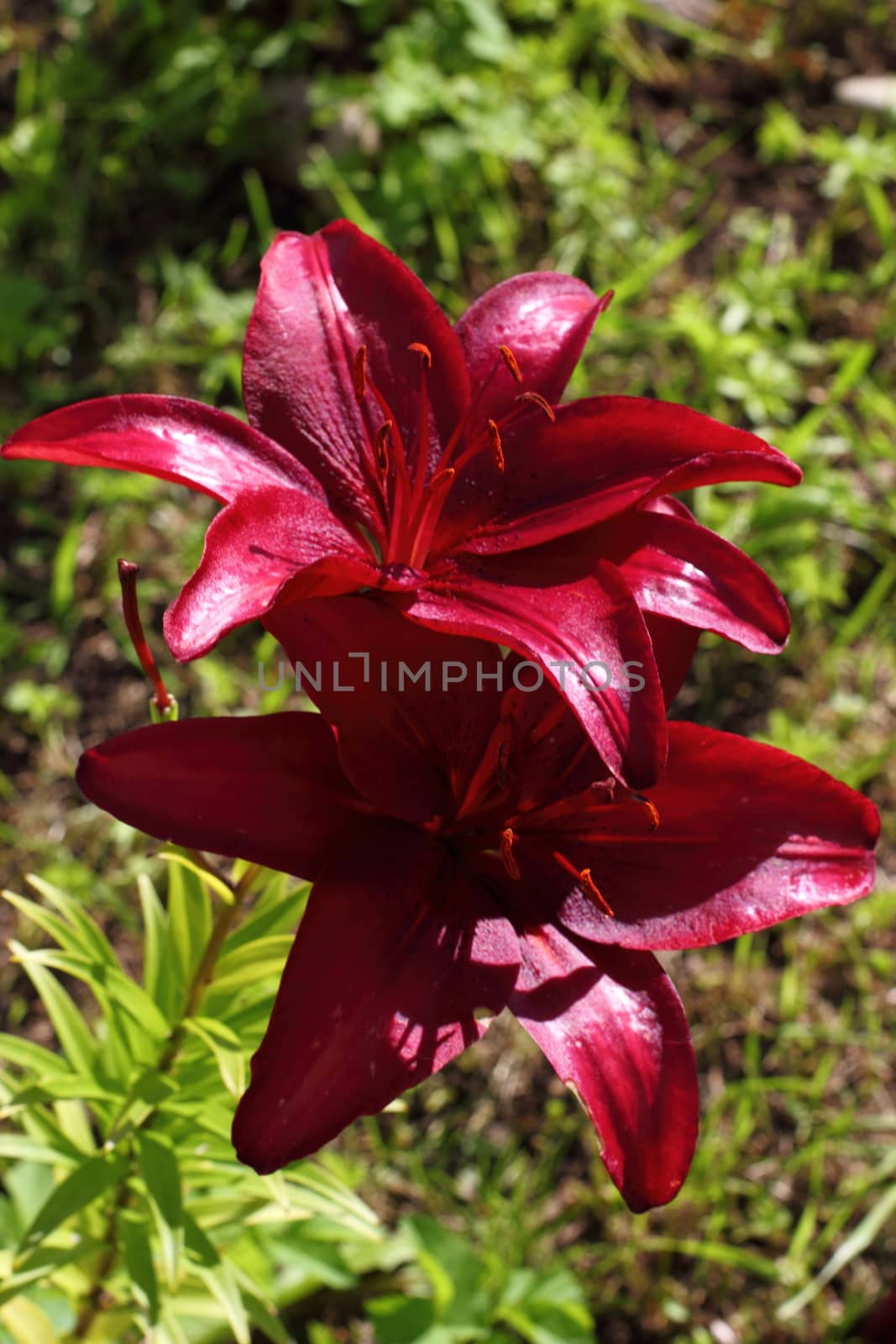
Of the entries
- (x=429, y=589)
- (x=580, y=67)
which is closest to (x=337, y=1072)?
(x=429, y=589)

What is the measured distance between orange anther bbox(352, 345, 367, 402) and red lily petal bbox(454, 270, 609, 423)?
4.0 inches

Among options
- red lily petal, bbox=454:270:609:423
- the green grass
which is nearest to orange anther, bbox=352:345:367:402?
red lily petal, bbox=454:270:609:423

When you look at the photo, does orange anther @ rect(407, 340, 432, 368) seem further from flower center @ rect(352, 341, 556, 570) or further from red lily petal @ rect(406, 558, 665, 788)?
red lily petal @ rect(406, 558, 665, 788)

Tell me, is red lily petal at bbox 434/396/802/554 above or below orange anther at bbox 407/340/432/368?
below

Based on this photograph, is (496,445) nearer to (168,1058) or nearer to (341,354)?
(341,354)

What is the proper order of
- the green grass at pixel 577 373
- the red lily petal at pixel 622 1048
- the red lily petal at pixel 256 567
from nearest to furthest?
1. the red lily petal at pixel 256 567
2. the red lily petal at pixel 622 1048
3. the green grass at pixel 577 373

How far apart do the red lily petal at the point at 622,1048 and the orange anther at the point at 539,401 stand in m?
0.38

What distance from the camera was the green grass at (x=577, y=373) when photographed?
6.74 ft

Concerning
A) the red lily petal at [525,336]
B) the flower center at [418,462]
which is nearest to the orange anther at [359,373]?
the flower center at [418,462]

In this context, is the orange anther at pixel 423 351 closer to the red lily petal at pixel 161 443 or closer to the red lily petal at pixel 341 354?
the red lily petal at pixel 341 354

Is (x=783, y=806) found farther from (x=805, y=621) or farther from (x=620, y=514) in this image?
(x=805, y=621)

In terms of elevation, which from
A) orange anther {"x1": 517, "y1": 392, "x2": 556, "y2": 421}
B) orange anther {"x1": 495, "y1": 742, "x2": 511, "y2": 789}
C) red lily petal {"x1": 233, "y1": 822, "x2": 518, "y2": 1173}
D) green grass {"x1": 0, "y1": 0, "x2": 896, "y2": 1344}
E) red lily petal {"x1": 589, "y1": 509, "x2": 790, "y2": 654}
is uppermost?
orange anther {"x1": 517, "y1": 392, "x2": 556, "y2": 421}

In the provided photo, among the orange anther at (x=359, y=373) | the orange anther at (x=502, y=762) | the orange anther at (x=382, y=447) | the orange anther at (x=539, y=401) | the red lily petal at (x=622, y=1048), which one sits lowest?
the red lily petal at (x=622, y=1048)

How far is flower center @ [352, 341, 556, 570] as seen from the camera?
1058mm
